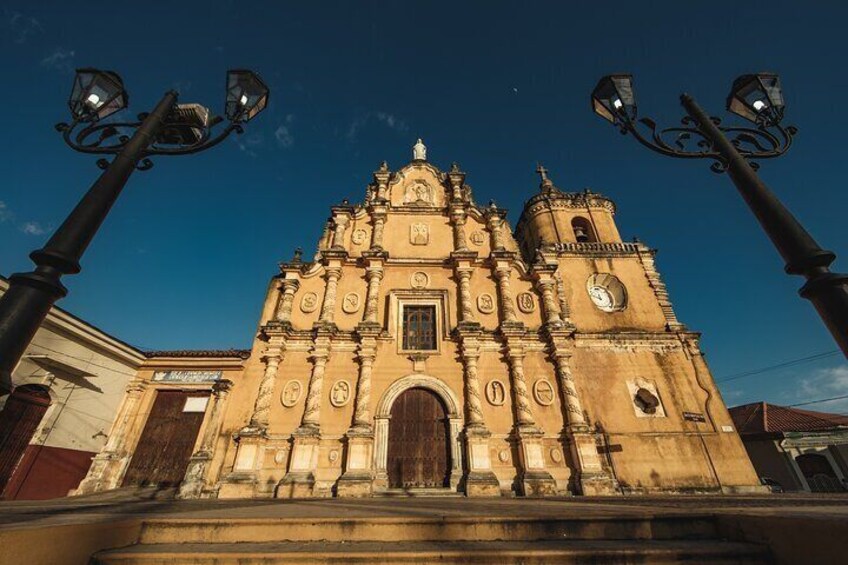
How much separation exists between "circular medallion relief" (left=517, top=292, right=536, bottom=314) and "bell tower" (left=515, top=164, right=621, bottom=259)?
199 inches

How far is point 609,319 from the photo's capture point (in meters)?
13.9

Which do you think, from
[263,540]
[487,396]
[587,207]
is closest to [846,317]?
[263,540]

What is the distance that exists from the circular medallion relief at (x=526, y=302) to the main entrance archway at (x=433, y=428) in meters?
4.49

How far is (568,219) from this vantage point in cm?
1883

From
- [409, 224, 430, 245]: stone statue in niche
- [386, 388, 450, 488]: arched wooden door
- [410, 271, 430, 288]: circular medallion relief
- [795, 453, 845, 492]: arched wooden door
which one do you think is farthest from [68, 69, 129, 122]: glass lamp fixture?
[795, 453, 845, 492]: arched wooden door

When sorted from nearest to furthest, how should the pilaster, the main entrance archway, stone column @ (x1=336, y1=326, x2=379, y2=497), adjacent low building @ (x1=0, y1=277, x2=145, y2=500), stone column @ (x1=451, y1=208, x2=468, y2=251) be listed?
adjacent low building @ (x1=0, y1=277, x2=145, y2=500) → stone column @ (x1=336, y1=326, x2=379, y2=497) → the pilaster → the main entrance archway → stone column @ (x1=451, y1=208, x2=468, y2=251)

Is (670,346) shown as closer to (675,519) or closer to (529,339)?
(529,339)

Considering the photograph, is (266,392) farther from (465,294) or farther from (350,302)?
(465,294)

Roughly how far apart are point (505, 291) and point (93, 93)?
39.9 ft

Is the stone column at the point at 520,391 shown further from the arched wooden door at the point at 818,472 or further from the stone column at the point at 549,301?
the arched wooden door at the point at 818,472

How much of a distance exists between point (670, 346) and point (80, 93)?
1700 cm

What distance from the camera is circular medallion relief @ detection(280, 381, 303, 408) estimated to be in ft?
37.2

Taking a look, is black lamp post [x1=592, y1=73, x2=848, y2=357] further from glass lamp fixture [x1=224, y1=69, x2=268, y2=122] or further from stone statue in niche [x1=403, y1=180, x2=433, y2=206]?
stone statue in niche [x1=403, y1=180, x2=433, y2=206]

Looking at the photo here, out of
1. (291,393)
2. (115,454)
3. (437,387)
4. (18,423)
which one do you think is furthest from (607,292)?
(18,423)
